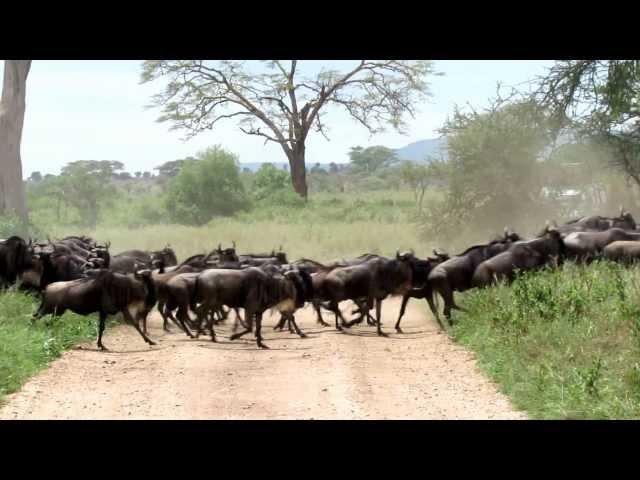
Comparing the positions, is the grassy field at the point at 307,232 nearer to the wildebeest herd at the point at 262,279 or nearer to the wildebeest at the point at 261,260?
the wildebeest at the point at 261,260

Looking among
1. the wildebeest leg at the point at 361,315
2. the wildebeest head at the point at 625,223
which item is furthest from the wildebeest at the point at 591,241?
the wildebeest leg at the point at 361,315

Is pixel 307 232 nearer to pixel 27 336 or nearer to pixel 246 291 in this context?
pixel 246 291

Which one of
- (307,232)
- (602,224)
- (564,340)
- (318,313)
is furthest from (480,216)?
(564,340)

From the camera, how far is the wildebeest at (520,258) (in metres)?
13.0

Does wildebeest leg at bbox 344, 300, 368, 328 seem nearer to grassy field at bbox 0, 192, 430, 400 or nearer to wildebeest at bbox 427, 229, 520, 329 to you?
wildebeest at bbox 427, 229, 520, 329

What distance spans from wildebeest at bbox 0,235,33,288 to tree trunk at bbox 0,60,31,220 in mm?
13632

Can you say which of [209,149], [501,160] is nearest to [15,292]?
[501,160]

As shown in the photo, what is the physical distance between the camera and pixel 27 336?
1076cm

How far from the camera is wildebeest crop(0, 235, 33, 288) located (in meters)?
13.9

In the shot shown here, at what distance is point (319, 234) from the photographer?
30547 millimetres

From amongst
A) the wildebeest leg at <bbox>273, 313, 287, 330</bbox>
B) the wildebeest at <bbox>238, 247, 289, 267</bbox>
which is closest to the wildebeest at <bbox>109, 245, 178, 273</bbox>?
the wildebeest at <bbox>238, 247, 289, 267</bbox>

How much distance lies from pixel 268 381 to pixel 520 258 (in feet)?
18.2

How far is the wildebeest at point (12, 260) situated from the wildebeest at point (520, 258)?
6756mm

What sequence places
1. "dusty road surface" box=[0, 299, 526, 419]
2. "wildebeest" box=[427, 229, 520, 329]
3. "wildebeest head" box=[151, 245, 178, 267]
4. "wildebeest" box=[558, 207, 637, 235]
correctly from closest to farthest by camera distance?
1. "dusty road surface" box=[0, 299, 526, 419]
2. "wildebeest" box=[427, 229, 520, 329]
3. "wildebeest head" box=[151, 245, 178, 267]
4. "wildebeest" box=[558, 207, 637, 235]
